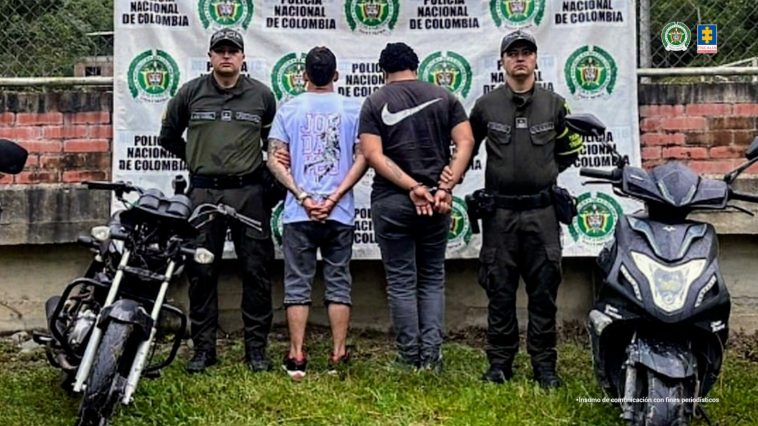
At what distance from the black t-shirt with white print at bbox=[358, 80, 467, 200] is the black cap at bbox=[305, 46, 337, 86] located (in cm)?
31

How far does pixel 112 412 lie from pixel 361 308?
8.12 ft

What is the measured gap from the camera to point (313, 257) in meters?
5.16

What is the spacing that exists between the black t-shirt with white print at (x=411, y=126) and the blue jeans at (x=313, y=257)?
1.25 feet

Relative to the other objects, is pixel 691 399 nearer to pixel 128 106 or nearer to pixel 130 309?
pixel 130 309

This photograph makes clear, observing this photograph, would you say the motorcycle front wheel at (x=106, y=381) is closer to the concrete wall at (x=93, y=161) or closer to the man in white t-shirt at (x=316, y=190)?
the man in white t-shirt at (x=316, y=190)

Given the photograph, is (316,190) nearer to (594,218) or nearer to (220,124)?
(220,124)

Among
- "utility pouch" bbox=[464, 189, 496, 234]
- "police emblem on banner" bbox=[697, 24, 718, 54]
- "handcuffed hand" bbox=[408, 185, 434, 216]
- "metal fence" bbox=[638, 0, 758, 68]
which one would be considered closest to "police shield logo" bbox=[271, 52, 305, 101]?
"handcuffed hand" bbox=[408, 185, 434, 216]

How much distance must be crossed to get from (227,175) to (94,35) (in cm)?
177

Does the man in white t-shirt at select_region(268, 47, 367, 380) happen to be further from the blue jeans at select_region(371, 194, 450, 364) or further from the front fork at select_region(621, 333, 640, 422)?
the front fork at select_region(621, 333, 640, 422)

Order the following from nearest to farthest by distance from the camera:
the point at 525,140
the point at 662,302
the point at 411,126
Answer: the point at 662,302, the point at 525,140, the point at 411,126

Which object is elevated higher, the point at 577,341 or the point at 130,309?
the point at 130,309

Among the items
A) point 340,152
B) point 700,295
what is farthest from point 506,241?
point 700,295

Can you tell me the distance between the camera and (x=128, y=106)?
592 centimetres

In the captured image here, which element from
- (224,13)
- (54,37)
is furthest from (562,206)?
(54,37)
